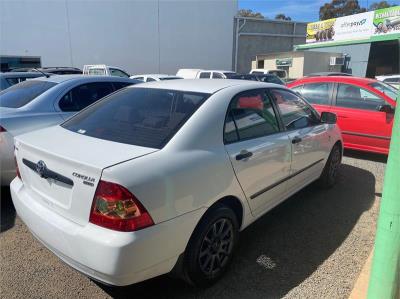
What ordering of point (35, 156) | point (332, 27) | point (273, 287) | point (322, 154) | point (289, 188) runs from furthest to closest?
point (332, 27) → point (322, 154) → point (289, 188) → point (273, 287) → point (35, 156)

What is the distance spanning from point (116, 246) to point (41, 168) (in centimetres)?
89

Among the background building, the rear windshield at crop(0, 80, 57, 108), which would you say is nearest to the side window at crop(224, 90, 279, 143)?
the rear windshield at crop(0, 80, 57, 108)

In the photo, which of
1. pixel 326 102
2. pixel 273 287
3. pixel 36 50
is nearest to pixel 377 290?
pixel 273 287

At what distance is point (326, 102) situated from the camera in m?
7.10

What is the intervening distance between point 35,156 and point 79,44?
27301 millimetres

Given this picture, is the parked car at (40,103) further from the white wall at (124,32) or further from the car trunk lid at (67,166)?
the white wall at (124,32)

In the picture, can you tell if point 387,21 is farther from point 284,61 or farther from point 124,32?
point 124,32

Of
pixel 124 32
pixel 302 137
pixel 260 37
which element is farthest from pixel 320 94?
pixel 260 37

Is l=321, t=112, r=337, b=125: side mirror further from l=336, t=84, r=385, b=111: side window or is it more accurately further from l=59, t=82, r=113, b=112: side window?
l=59, t=82, r=113, b=112: side window

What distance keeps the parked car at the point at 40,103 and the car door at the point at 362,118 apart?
411cm

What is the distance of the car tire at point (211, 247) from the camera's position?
2576 millimetres

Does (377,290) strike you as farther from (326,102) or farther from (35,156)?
(326,102)

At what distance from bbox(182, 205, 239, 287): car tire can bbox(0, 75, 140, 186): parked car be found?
2.59 meters

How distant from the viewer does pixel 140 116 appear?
2.93 m
